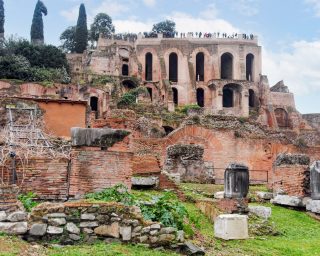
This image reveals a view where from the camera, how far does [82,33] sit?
69438mm

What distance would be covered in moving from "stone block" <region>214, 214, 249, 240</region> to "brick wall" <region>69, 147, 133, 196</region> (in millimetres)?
2180

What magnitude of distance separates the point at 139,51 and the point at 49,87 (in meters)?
21.9

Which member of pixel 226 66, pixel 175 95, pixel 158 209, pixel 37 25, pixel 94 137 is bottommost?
pixel 158 209

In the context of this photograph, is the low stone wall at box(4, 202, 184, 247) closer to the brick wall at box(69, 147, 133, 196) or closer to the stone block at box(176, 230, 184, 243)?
the stone block at box(176, 230, 184, 243)

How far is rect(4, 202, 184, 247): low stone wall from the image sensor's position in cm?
728

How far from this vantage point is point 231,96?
62.6m

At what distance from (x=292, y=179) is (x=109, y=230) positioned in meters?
7.64

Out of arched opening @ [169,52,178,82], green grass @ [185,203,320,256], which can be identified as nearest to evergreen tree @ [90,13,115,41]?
arched opening @ [169,52,178,82]

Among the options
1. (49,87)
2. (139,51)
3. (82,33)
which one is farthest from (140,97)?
(82,33)

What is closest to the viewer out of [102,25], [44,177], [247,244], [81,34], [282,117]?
[247,244]

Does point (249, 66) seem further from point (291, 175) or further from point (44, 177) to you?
point (44, 177)

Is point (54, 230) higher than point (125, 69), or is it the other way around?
point (125, 69)

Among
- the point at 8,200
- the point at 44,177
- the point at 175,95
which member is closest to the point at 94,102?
the point at 175,95

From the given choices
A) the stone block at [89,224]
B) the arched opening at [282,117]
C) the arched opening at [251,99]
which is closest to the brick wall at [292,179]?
the stone block at [89,224]
